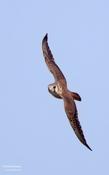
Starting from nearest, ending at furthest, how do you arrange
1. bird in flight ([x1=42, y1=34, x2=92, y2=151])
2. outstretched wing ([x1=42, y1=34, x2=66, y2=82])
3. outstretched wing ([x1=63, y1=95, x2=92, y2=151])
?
outstretched wing ([x1=63, y1=95, x2=92, y2=151]) → bird in flight ([x1=42, y1=34, x2=92, y2=151]) → outstretched wing ([x1=42, y1=34, x2=66, y2=82])

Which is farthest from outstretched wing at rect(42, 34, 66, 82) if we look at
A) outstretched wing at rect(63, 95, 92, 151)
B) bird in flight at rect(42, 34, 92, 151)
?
outstretched wing at rect(63, 95, 92, 151)

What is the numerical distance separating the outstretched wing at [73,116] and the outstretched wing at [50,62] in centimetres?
85

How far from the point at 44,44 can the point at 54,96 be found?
6.24 ft

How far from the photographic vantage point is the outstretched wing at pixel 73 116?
8.70 m

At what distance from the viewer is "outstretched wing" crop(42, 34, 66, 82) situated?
10188 millimetres

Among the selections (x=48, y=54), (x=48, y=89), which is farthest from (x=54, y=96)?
(x=48, y=54)

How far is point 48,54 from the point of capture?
36.3 feet

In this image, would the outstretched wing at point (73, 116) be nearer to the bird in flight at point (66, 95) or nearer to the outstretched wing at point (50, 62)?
the bird in flight at point (66, 95)

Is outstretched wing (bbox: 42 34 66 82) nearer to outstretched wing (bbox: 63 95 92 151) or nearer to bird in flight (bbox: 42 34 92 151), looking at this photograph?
bird in flight (bbox: 42 34 92 151)

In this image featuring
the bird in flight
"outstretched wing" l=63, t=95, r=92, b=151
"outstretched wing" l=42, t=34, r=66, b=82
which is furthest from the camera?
"outstretched wing" l=42, t=34, r=66, b=82

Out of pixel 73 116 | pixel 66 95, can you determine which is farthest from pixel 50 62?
pixel 73 116

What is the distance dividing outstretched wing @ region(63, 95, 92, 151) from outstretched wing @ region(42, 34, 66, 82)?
33.4 inches

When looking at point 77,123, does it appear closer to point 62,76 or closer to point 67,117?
point 67,117

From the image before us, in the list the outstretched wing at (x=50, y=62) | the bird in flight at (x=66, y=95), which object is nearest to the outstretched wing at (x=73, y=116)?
the bird in flight at (x=66, y=95)
